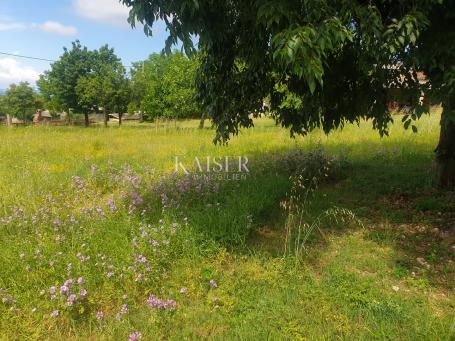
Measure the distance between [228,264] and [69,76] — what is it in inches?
1486

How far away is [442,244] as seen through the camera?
377 centimetres

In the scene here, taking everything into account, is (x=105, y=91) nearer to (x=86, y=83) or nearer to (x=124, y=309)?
(x=86, y=83)

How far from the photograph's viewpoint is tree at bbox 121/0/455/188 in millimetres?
2393

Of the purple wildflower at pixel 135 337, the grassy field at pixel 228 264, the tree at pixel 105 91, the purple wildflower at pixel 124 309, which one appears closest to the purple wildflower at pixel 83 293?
the grassy field at pixel 228 264

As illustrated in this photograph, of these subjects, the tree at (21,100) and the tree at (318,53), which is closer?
the tree at (318,53)

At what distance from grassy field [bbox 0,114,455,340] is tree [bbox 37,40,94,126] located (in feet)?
106

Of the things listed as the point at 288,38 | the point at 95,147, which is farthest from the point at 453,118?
the point at 95,147

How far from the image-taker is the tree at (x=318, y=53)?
239 cm

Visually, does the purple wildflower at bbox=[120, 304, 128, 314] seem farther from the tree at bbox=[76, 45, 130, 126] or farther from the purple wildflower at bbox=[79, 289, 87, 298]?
the tree at bbox=[76, 45, 130, 126]

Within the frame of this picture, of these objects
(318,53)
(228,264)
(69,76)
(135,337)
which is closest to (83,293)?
(135,337)

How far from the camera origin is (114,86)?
107ft

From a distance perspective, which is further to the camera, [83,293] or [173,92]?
[173,92]

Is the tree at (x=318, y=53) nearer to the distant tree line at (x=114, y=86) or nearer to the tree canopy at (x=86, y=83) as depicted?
the distant tree line at (x=114, y=86)

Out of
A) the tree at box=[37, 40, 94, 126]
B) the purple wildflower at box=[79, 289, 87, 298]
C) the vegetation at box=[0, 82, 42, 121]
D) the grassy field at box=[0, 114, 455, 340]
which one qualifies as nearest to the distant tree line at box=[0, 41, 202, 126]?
the tree at box=[37, 40, 94, 126]
